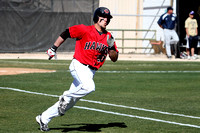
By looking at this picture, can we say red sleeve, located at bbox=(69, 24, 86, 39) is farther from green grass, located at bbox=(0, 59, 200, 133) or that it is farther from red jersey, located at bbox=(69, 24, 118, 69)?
green grass, located at bbox=(0, 59, 200, 133)

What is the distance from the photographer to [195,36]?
25344 mm

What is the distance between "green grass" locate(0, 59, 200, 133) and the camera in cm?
751

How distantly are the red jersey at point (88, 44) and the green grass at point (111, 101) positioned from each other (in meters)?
1.07

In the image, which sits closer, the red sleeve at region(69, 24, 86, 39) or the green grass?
the red sleeve at region(69, 24, 86, 39)

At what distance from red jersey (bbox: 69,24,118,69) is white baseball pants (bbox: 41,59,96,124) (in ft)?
0.36

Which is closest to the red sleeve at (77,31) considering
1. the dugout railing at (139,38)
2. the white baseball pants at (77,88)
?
the white baseball pants at (77,88)

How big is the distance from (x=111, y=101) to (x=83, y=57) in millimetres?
3523

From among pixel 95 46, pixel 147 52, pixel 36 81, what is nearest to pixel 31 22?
pixel 147 52

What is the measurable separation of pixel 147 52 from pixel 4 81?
62.1ft

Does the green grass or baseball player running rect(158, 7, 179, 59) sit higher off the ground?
baseball player running rect(158, 7, 179, 59)

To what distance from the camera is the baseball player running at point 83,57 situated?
6.86 meters

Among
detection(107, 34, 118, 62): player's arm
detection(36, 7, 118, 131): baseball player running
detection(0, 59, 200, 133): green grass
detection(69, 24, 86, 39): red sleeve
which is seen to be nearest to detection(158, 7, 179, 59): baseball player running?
detection(0, 59, 200, 133): green grass

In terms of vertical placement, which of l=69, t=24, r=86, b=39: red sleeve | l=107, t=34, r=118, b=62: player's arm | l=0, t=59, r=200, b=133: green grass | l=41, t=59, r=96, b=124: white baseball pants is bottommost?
l=0, t=59, r=200, b=133: green grass

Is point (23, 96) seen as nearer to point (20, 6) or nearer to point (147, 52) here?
point (20, 6)
